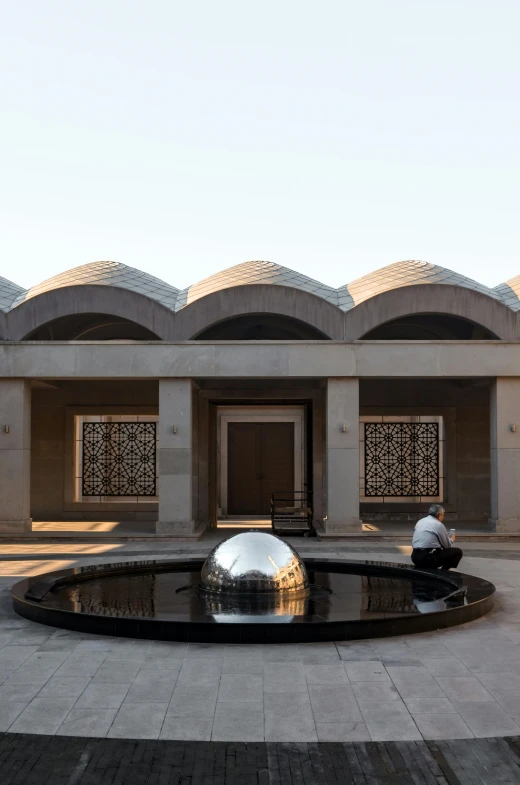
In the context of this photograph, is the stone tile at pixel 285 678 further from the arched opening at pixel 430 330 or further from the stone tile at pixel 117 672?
the arched opening at pixel 430 330

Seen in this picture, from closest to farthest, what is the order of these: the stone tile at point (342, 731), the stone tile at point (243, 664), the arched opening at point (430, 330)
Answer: the stone tile at point (342, 731), the stone tile at point (243, 664), the arched opening at point (430, 330)

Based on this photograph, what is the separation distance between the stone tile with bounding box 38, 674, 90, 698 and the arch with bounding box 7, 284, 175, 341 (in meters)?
12.8

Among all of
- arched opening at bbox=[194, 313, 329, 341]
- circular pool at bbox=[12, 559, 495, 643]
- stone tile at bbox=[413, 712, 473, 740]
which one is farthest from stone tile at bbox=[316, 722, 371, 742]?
arched opening at bbox=[194, 313, 329, 341]

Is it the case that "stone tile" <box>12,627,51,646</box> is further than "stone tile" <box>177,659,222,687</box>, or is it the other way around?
"stone tile" <box>12,627,51,646</box>

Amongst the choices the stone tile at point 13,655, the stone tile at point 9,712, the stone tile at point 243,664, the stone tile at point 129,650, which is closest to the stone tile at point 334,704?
the stone tile at point 243,664

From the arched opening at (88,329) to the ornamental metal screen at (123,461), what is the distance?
2544 millimetres

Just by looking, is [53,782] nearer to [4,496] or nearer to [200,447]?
[4,496]

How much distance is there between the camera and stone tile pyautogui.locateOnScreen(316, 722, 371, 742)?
5.43m

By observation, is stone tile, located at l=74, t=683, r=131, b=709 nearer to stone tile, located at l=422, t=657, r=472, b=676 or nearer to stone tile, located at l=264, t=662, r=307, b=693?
stone tile, located at l=264, t=662, r=307, b=693

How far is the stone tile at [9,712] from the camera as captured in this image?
570 centimetres

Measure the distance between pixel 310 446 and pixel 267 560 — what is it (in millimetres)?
12762

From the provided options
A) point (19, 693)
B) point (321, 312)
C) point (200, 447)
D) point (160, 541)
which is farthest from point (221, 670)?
point (200, 447)

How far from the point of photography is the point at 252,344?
18.7 meters

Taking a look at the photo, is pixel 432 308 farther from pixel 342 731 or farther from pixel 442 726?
pixel 342 731
